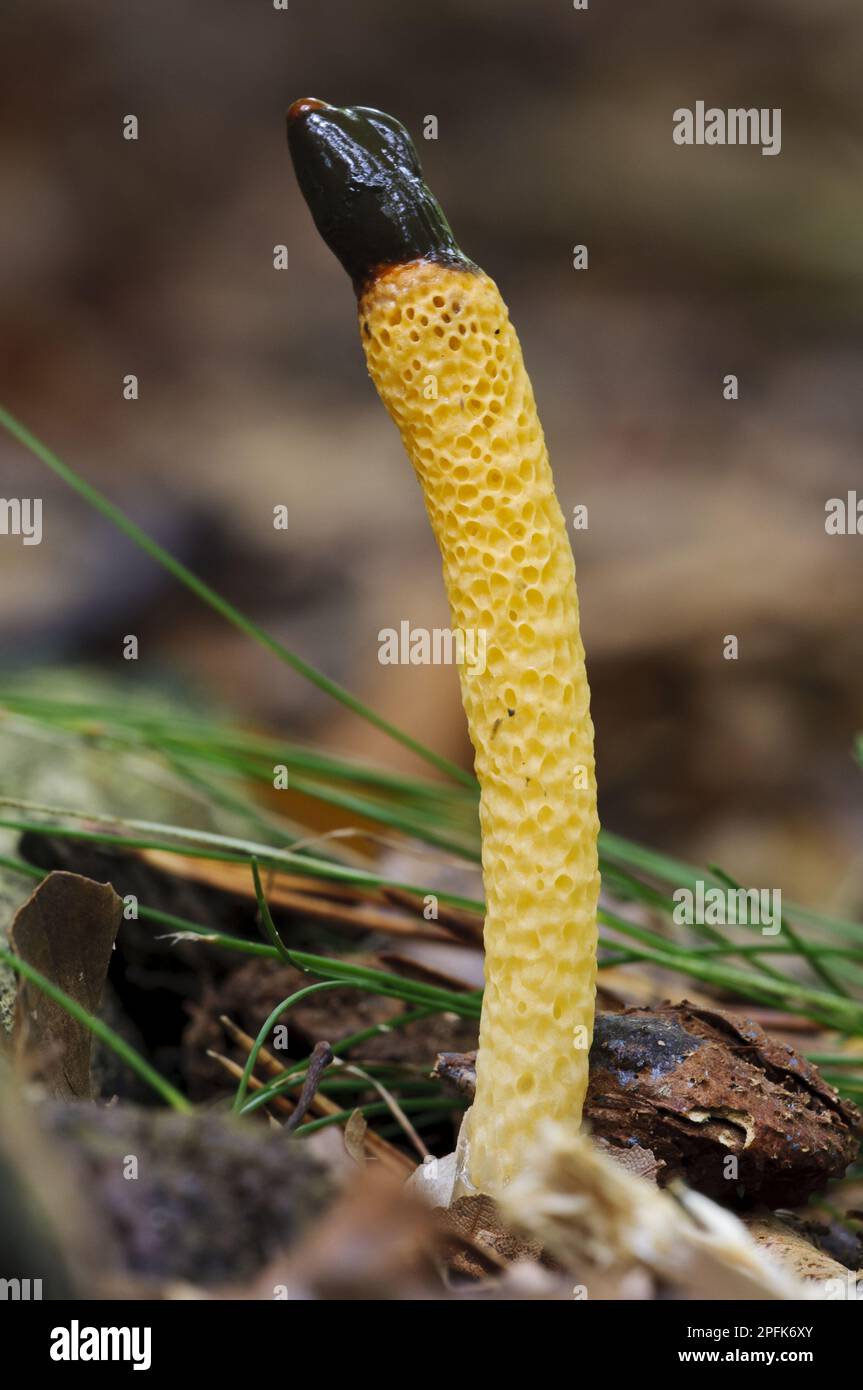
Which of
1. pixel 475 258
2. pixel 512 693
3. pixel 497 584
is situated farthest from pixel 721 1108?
pixel 475 258

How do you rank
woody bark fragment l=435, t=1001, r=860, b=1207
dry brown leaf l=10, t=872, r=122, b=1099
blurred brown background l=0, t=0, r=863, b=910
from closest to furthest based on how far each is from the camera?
dry brown leaf l=10, t=872, r=122, b=1099
woody bark fragment l=435, t=1001, r=860, b=1207
blurred brown background l=0, t=0, r=863, b=910

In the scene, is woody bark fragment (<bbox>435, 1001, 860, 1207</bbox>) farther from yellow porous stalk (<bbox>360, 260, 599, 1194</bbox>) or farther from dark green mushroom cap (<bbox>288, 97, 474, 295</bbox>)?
dark green mushroom cap (<bbox>288, 97, 474, 295</bbox>)

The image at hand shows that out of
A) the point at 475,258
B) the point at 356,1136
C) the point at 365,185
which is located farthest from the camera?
the point at 475,258

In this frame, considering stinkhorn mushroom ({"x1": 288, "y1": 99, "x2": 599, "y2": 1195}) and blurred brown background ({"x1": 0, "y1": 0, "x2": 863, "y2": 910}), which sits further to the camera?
blurred brown background ({"x1": 0, "y1": 0, "x2": 863, "y2": 910})

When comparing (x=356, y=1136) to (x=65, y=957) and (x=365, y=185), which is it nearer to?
(x=65, y=957)

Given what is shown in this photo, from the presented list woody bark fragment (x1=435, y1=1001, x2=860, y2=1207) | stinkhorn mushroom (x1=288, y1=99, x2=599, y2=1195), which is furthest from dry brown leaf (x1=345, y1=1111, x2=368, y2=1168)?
woody bark fragment (x1=435, y1=1001, x2=860, y2=1207)

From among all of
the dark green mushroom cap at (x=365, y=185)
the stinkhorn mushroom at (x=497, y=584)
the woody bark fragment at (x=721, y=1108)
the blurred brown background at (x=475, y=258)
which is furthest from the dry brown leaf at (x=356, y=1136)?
the blurred brown background at (x=475, y=258)

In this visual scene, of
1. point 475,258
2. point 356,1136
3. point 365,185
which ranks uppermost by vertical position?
point 475,258
